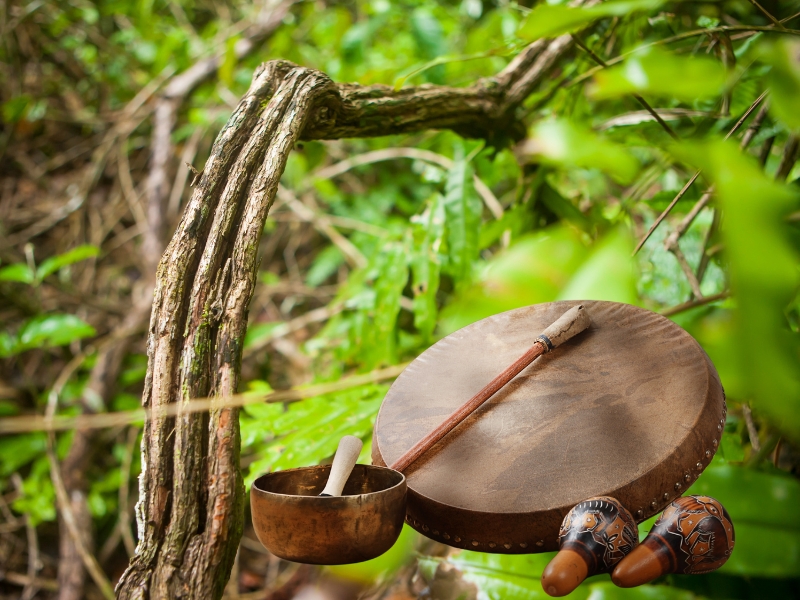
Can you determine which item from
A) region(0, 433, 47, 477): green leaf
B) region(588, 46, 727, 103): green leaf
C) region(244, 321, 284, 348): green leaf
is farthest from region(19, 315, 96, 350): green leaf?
region(588, 46, 727, 103): green leaf

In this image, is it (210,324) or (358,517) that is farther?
(210,324)

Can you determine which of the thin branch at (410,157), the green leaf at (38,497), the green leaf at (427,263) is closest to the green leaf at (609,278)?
the green leaf at (427,263)

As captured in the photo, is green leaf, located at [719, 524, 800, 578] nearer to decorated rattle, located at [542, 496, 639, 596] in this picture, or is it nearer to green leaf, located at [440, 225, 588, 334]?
decorated rattle, located at [542, 496, 639, 596]

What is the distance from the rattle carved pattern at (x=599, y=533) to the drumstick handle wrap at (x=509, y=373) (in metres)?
0.19

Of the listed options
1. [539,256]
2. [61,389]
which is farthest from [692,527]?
[61,389]

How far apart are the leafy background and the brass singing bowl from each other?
343 mm

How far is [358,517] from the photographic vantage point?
55 centimetres

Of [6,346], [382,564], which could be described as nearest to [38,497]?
[6,346]

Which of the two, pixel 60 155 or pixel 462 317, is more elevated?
pixel 60 155

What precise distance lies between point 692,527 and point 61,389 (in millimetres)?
2546

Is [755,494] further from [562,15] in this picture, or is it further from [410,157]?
[410,157]

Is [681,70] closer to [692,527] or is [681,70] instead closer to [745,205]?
[745,205]

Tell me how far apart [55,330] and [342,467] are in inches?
78.8

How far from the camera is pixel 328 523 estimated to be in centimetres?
54
